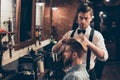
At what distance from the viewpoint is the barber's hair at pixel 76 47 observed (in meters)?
2.20

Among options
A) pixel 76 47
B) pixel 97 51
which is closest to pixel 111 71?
pixel 97 51

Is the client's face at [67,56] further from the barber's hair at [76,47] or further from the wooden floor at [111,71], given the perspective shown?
the wooden floor at [111,71]

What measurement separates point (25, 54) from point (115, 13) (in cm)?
850

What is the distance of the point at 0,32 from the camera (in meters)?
3.93

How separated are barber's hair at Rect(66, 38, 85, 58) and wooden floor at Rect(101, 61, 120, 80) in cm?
568

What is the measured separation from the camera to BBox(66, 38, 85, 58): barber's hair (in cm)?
220

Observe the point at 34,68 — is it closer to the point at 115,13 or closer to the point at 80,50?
the point at 80,50

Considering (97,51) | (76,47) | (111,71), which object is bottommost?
(111,71)

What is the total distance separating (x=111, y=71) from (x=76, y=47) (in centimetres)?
685

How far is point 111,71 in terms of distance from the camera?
8.78 metres

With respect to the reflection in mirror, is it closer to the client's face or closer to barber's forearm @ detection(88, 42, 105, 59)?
barber's forearm @ detection(88, 42, 105, 59)

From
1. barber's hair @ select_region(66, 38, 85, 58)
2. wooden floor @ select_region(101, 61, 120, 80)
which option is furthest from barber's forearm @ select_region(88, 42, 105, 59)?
wooden floor @ select_region(101, 61, 120, 80)

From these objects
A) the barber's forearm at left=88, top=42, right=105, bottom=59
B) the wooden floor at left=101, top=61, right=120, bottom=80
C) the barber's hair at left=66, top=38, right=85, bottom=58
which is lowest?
the wooden floor at left=101, top=61, right=120, bottom=80

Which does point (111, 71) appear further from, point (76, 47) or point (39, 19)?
point (76, 47)
